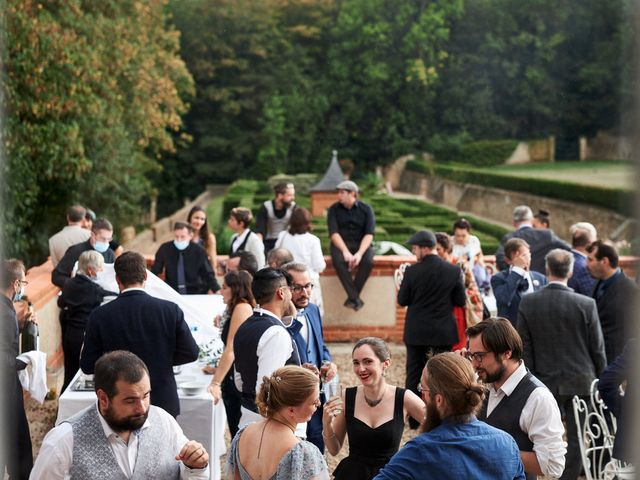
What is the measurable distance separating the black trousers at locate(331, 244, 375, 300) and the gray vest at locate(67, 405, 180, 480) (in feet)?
21.3

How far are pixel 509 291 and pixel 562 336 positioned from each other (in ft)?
3.74


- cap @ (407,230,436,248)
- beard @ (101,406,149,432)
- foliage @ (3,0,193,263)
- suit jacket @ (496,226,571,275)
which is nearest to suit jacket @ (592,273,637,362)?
cap @ (407,230,436,248)

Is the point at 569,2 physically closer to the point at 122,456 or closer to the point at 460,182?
the point at 460,182

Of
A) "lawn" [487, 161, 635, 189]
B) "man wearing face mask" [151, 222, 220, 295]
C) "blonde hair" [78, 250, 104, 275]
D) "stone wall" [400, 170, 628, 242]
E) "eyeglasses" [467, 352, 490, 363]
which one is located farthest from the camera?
"lawn" [487, 161, 635, 189]

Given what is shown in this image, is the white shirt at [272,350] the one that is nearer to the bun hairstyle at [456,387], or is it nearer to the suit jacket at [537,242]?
the bun hairstyle at [456,387]

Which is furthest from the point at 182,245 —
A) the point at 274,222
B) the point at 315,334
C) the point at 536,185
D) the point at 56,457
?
the point at 536,185

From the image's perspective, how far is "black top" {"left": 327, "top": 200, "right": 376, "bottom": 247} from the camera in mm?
9344

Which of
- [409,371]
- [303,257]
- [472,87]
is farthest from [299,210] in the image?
[472,87]

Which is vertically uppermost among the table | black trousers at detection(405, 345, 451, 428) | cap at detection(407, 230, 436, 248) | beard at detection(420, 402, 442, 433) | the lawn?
beard at detection(420, 402, 442, 433)

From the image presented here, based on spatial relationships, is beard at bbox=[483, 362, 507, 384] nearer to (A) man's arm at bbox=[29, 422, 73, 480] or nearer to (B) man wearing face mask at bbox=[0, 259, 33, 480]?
(A) man's arm at bbox=[29, 422, 73, 480]

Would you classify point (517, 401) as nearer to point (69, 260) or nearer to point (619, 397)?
point (619, 397)

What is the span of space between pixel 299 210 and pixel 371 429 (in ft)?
14.1

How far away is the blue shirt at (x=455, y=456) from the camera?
291 centimetres

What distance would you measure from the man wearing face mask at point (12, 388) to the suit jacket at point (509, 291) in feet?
10.4
